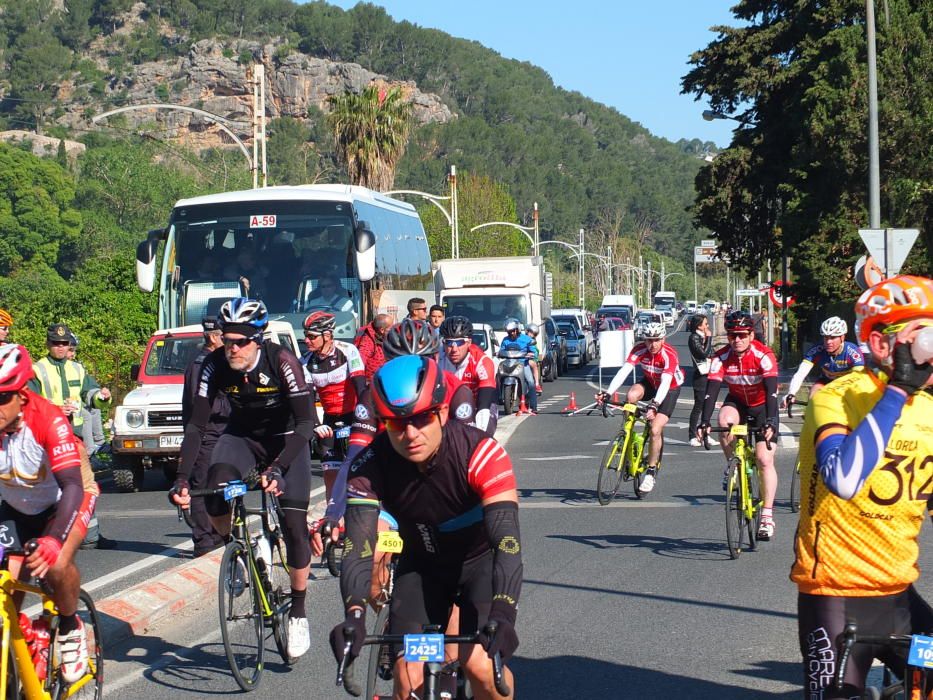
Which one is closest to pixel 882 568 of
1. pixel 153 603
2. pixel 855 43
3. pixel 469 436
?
pixel 469 436

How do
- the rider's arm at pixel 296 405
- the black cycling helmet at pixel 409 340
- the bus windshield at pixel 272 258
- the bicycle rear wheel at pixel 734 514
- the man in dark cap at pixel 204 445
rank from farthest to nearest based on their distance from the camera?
the bus windshield at pixel 272 258, the bicycle rear wheel at pixel 734 514, the man in dark cap at pixel 204 445, the rider's arm at pixel 296 405, the black cycling helmet at pixel 409 340

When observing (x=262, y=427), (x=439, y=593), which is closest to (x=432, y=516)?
(x=439, y=593)

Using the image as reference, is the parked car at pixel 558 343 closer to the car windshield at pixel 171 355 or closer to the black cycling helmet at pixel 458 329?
the car windshield at pixel 171 355

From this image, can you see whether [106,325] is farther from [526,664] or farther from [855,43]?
[526,664]

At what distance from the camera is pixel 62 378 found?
42.5ft

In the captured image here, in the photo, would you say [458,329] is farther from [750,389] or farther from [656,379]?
[656,379]

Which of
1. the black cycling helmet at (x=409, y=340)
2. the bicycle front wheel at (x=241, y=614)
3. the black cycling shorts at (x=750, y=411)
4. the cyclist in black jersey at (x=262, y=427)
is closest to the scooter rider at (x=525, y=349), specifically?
the black cycling shorts at (x=750, y=411)

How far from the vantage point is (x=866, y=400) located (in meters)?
4.08

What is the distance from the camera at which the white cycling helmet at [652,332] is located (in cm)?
1401

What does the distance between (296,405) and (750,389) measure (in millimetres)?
5518

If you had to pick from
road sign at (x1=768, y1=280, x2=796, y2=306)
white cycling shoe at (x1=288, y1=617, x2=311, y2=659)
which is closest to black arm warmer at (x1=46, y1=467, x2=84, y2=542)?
white cycling shoe at (x1=288, y1=617, x2=311, y2=659)

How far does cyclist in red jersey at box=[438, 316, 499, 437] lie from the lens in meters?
10.7

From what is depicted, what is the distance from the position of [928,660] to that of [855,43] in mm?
31843

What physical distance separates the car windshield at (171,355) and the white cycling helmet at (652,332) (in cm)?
629
